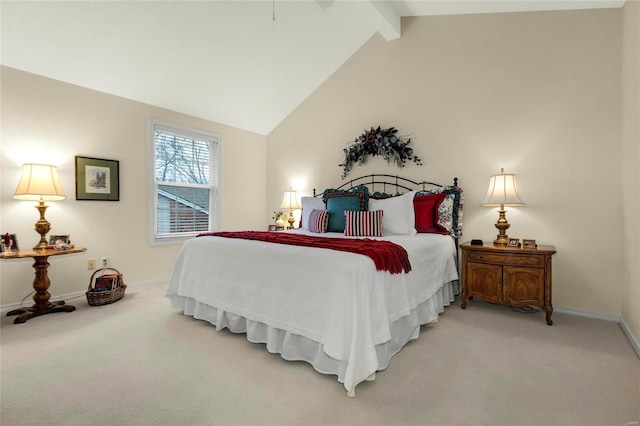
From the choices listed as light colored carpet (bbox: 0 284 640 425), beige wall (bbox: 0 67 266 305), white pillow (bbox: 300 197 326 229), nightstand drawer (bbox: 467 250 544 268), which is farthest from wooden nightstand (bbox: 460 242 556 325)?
beige wall (bbox: 0 67 266 305)

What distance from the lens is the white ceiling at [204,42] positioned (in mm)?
2814

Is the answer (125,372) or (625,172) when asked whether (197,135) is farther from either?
(625,172)

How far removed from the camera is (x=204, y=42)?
3.44m

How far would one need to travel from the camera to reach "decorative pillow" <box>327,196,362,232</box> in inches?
140

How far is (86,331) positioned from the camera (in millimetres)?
2512

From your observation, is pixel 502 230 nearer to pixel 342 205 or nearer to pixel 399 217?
pixel 399 217

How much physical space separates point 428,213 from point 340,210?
962mm

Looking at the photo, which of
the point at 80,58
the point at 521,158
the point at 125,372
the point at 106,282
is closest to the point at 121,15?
the point at 80,58

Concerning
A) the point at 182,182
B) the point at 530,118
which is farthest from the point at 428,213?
the point at 182,182

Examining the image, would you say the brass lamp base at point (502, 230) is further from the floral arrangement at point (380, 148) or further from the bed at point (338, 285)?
the floral arrangement at point (380, 148)

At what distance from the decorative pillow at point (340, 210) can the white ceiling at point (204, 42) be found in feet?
6.61

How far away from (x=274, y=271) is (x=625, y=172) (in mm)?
2989

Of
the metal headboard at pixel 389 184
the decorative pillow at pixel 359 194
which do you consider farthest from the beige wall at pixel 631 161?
the decorative pillow at pixel 359 194

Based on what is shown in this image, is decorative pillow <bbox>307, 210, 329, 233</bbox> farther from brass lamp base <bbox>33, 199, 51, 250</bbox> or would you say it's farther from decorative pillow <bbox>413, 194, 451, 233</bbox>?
brass lamp base <bbox>33, 199, 51, 250</bbox>
